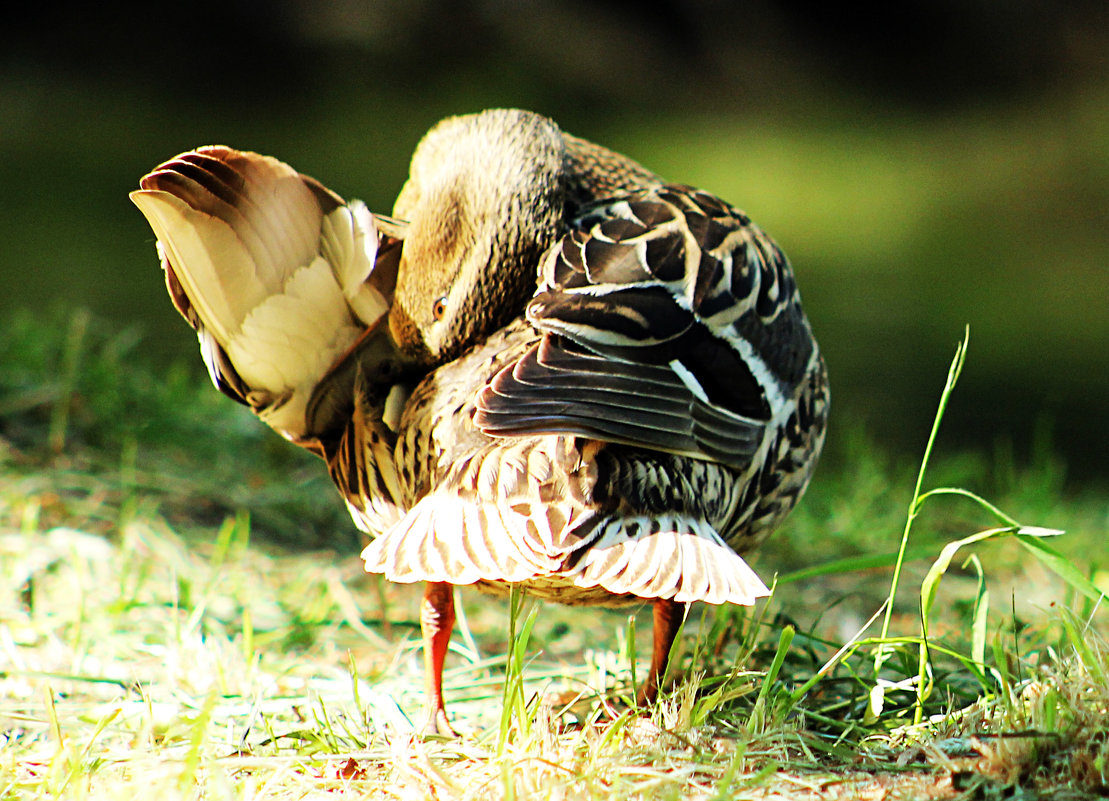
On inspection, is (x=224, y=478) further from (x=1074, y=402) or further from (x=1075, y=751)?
(x=1074, y=402)

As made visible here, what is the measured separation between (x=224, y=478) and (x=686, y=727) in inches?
94.4

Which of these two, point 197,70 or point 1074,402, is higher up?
point 197,70

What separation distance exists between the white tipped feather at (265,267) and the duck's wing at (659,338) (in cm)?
47

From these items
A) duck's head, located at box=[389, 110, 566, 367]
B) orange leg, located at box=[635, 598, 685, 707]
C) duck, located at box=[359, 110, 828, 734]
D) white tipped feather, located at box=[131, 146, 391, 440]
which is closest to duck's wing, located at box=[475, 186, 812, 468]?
duck, located at box=[359, 110, 828, 734]

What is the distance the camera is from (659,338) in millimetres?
2119

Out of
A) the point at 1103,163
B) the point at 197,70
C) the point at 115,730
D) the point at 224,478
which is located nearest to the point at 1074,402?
the point at 1103,163

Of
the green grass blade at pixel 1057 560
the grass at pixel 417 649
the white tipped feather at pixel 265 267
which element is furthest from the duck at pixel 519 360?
the green grass blade at pixel 1057 560

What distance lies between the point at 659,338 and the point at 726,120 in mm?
10592

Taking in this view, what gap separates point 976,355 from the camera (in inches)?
316

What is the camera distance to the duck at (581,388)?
6.45 ft

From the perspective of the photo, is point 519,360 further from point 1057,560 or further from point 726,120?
point 726,120

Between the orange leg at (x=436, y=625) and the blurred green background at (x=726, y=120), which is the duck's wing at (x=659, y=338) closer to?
the orange leg at (x=436, y=625)

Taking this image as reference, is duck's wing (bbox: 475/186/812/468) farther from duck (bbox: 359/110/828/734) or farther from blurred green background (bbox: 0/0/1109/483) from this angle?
blurred green background (bbox: 0/0/1109/483)

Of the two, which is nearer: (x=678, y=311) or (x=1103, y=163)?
(x=678, y=311)
